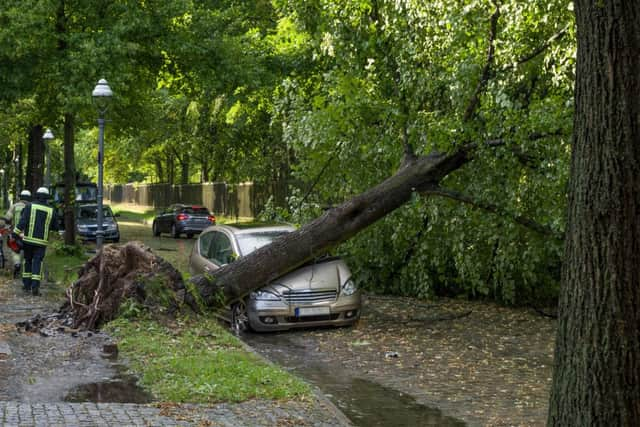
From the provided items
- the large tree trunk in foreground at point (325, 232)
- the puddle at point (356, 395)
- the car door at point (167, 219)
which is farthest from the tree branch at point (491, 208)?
the car door at point (167, 219)

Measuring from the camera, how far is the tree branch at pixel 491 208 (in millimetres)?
13383

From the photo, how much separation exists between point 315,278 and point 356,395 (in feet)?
14.0

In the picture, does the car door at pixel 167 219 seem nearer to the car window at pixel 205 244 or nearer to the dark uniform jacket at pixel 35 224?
the dark uniform jacket at pixel 35 224

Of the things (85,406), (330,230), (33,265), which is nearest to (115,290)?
(330,230)

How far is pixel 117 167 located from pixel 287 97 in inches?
2227

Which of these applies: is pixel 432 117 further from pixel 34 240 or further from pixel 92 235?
pixel 92 235

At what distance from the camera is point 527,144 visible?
12422 millimetres

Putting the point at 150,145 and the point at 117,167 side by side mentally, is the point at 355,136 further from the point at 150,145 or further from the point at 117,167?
the point at 117,167

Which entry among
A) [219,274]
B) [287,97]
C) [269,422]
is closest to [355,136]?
[287,97]

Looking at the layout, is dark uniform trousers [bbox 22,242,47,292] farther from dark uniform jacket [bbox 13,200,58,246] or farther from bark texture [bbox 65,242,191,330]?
bark texture [bbox 65,242,191,330]

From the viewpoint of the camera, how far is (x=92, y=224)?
33688 mm

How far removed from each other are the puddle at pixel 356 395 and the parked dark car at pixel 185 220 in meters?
27.1

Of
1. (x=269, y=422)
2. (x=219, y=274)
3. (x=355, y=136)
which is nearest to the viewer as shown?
(x=269, y=422)

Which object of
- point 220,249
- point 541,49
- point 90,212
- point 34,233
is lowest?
point 220,249
